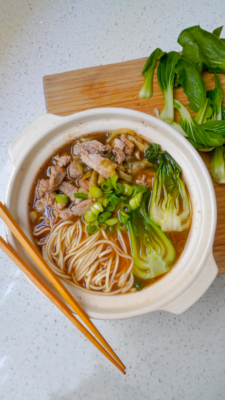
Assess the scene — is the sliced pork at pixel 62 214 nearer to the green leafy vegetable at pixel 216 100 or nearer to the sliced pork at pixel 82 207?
the sliced pork at pixel 82 207

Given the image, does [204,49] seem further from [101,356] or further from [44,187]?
[101,356]

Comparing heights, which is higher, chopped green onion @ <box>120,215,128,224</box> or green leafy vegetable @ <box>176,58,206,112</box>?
green leafy vegetable @ <box>176,58,206,112</box>

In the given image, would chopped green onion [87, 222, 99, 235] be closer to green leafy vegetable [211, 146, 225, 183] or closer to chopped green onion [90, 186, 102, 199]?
chopped green onion [90, 186, 102, 199]

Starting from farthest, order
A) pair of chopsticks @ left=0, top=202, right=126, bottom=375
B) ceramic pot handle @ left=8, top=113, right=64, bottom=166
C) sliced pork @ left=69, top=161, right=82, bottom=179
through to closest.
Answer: sliced pork @ left=69, top=161, right=82, bottom=179 → ceramic pot handle @ left=8, top=113, right=64, bottom=166 → pair of chopsticks @ left=0, top=202, right=126, bottom=375

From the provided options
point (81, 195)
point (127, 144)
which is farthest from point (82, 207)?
point (127, 144)

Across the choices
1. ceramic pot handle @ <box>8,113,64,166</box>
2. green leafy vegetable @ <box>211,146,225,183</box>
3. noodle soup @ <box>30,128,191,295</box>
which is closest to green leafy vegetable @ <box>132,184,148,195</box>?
noodle soup @ <box>30,128,191,295</box>

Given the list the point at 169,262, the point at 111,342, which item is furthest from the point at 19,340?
the point at 169,262
